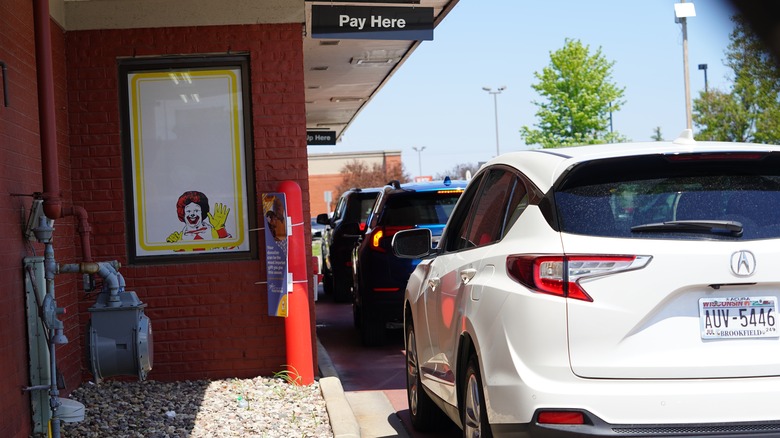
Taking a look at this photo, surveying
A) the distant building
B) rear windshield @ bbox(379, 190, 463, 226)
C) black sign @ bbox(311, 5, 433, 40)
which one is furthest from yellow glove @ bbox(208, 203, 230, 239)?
the distant building

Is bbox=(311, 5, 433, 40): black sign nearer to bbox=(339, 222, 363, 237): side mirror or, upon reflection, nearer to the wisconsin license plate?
bbox=(339, 222, 363, 237): side mirror

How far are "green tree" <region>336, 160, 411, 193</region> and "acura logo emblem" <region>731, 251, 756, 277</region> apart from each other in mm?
77146

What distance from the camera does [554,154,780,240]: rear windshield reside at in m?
4.09

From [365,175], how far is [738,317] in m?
79.8

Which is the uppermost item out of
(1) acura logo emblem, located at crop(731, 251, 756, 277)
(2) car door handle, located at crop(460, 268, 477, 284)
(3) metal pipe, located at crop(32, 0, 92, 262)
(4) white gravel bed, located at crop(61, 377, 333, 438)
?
(3) metal pipe, located at crop(32, 0, 92, 262)

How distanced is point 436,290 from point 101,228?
4371mm

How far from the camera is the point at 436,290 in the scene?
6023 millimetres

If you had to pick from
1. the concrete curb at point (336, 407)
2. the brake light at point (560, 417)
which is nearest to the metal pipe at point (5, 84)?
the concrete curb at point (336, 407)

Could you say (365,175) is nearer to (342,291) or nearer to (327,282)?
(327,282)

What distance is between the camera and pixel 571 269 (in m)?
4.04

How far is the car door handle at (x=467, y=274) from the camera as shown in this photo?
16.5ft

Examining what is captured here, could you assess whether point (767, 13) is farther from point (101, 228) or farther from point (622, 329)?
point (101, 228)

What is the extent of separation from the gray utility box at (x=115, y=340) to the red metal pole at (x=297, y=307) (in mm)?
2543

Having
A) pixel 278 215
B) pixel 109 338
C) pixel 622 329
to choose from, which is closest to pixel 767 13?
pixel 622 329
